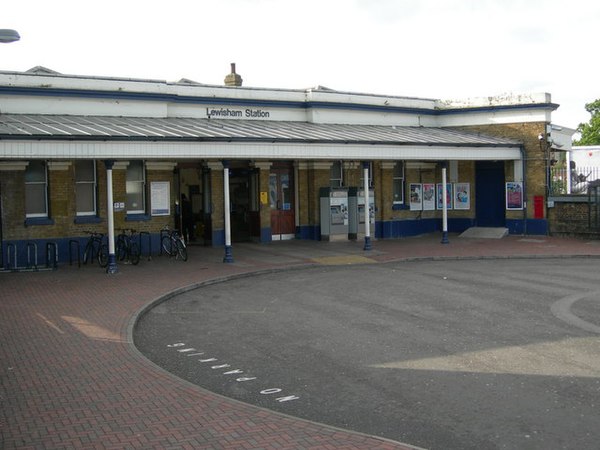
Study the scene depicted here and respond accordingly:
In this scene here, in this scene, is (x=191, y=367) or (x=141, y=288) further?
(x=141, y=288)

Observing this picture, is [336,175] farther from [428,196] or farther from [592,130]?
[592,130]

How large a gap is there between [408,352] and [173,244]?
40.9ft

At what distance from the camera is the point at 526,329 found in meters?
11.6

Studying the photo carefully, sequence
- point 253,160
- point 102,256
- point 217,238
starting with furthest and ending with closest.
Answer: point 253,160 < point 217,238 < point 102,256

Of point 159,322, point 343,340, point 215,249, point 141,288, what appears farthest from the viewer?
point 215,249

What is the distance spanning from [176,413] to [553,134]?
2460 centimetres

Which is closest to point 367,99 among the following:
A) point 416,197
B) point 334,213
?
point 416,197

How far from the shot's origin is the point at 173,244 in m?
21.4

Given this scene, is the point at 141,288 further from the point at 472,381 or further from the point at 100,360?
the point at 472,381

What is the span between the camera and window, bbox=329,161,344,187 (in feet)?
89.1

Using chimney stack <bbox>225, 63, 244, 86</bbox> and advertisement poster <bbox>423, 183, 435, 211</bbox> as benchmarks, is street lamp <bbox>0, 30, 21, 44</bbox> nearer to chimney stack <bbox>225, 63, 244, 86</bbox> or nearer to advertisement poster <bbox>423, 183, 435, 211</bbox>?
chimney stack <bbox>225, 63, 244, 86</bbox>

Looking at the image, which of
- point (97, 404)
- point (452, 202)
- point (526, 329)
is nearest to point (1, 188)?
point (97, 404)

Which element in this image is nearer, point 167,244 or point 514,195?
point 167,244

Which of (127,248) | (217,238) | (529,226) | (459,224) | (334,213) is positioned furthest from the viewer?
(459,224)
